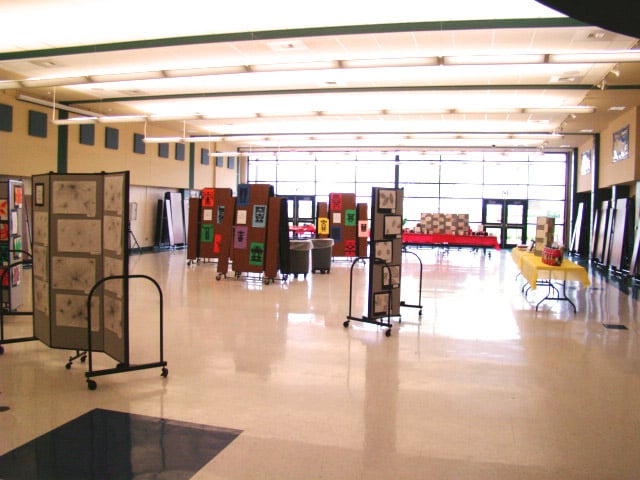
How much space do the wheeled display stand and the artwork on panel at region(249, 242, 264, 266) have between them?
4.58 meters

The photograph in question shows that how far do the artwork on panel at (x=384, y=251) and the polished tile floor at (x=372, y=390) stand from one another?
927mm

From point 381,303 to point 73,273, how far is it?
380cm

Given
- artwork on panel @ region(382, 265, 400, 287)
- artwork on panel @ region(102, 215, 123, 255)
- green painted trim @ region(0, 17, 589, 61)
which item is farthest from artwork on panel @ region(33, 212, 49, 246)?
green painted trim @ region(0, 17, 589, 61)

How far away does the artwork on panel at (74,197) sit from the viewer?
512 cm

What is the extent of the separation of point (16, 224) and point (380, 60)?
5730 mm

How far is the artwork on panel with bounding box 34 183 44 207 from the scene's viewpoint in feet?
17.6

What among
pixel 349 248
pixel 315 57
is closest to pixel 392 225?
pixel 315 57

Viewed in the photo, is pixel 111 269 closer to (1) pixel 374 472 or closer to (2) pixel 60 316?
(2) pixel 60 316

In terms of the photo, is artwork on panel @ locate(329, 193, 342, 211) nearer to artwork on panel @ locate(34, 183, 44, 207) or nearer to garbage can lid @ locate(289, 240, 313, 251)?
garbage can lid @ locate(289, 240, 313, 251)

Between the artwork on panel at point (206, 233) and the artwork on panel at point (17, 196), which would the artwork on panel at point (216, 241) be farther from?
the artwork on panel at point (17, 196)

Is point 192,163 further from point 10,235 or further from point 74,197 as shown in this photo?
point 74,197

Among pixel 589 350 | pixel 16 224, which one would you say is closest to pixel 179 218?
pixel 16 224

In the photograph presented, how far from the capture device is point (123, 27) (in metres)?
9.25

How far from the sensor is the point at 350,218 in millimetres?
16359
